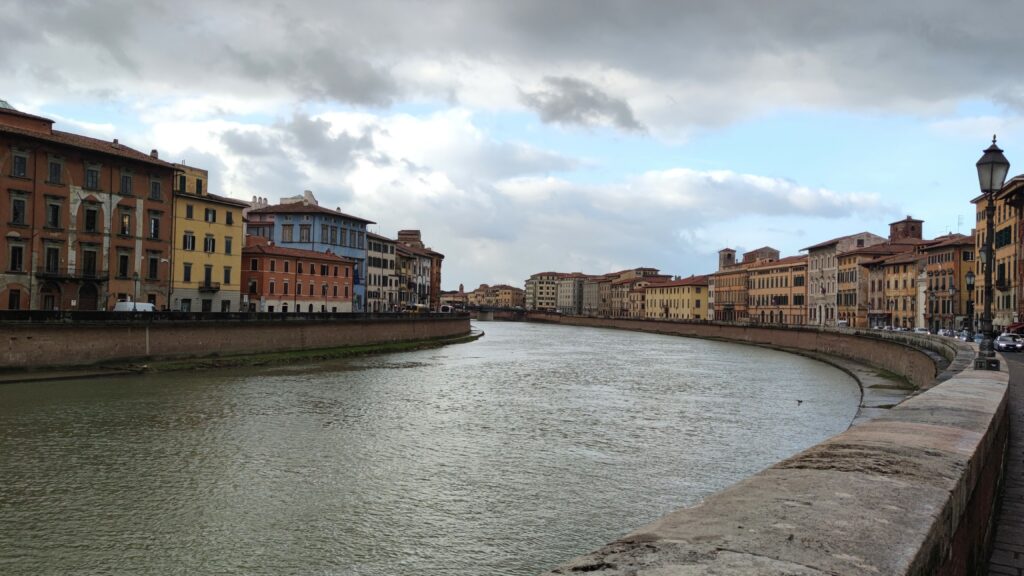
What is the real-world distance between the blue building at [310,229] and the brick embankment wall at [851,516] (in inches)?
3369

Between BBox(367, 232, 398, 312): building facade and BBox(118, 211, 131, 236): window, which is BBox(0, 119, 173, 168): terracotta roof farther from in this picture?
BBox(367, 232, 398, 312): building facade

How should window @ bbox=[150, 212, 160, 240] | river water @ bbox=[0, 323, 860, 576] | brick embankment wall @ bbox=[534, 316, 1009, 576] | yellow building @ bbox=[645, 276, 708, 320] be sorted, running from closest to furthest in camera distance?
brick embankment wall @ bbox=[534, 316, 1009, 576] < river water @ bbox=[0, 323, 860, 576] < window @ bbox=[150, 212, 160, 240] < yellow building @ bbox=[645, 276, 708, 320]

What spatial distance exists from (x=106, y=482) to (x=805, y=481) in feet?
53.0

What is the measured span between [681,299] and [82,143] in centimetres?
12926

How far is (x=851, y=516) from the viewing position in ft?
14.3

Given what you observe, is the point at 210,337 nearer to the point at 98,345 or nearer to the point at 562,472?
the point at 98,345

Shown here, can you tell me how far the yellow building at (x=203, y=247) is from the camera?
5984 cm

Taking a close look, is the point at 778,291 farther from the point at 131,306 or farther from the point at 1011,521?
the point at 1011,521

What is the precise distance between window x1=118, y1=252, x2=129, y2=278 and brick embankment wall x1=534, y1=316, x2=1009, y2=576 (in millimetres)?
55550

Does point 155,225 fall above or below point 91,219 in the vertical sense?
above

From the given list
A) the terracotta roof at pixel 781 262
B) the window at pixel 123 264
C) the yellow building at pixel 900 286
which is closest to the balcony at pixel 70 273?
the window at pixel 123 264

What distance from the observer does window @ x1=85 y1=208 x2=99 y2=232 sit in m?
51.0

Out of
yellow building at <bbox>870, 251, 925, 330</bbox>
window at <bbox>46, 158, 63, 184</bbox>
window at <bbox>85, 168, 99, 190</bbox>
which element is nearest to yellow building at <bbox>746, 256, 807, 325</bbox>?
yellow building at <bbox>870, 251, 925, 330</bbox>

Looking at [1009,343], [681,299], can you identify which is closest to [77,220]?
[1009,343]
